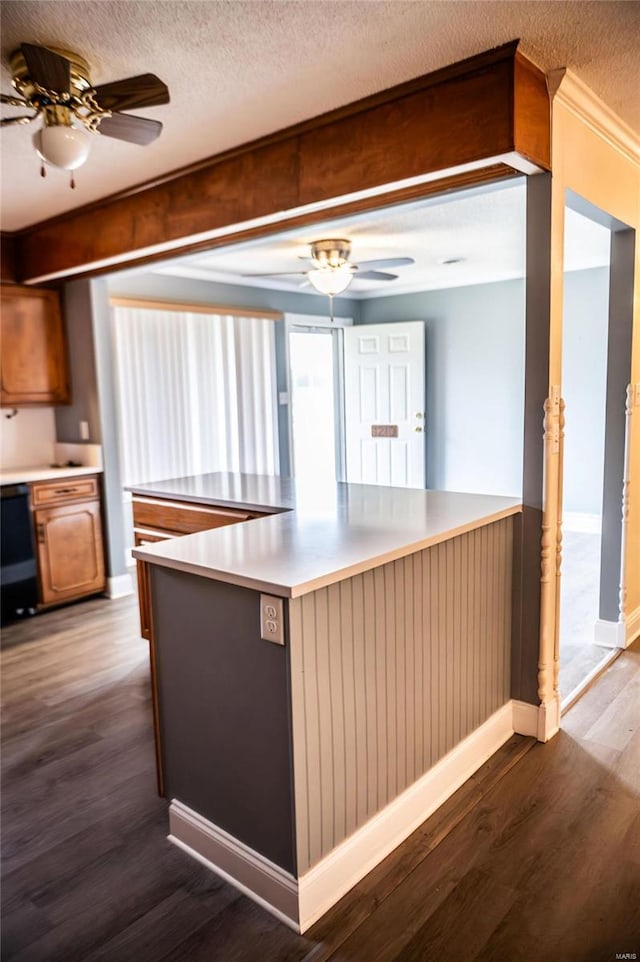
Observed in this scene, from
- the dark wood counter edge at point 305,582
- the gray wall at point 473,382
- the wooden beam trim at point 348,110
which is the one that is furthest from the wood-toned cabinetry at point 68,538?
the gray wall at point 473,382

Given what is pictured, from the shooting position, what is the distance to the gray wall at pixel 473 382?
6215 millimetres

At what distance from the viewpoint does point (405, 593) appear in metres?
2.04

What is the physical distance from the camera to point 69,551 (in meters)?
4.29

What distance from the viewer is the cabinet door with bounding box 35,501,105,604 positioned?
414 cm

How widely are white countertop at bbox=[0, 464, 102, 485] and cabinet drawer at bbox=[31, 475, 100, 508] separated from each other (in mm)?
32

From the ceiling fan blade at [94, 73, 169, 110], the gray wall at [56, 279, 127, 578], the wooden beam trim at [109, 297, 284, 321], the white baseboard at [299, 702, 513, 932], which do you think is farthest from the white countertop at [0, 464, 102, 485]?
the white baseboard at [299, 702, 513, 932]

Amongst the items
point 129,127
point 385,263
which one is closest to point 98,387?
point 385,263

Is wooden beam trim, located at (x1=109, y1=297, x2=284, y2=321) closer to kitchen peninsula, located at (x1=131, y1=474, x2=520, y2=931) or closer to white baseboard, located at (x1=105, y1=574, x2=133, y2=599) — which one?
white baseboard, located at (x1=105, y1=574, x2=133, y2=599)

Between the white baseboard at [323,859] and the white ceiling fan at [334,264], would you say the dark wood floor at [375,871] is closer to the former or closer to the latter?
the white baseboard at [323,859]

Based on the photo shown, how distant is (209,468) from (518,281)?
3.36 meters

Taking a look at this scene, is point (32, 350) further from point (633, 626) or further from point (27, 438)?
point (633, 626)

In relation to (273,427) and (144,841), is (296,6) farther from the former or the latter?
(273,427)

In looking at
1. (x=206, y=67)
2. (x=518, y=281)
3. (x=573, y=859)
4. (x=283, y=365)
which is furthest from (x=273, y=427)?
(x=573, y=859)

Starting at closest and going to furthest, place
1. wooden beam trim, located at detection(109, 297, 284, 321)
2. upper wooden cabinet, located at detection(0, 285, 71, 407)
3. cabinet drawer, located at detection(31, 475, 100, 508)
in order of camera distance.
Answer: cabinet drawer, located at detection(31, 475, 100, 508) → upper wooden cabinet, located at detection(0, 285, 71, 407) → wooden beam trim, located at detection(109, 297, 284, 321)
